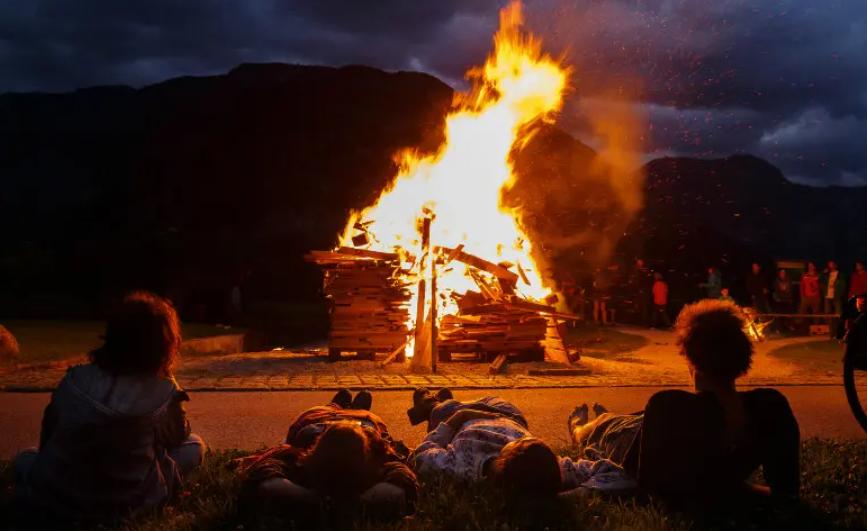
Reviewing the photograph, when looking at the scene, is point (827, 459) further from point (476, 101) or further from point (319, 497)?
point (476, 101)

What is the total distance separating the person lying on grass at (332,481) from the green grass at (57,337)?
8.00m

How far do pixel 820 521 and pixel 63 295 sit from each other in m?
32.1

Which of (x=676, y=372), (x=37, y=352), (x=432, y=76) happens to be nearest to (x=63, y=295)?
(x=37, y=352)

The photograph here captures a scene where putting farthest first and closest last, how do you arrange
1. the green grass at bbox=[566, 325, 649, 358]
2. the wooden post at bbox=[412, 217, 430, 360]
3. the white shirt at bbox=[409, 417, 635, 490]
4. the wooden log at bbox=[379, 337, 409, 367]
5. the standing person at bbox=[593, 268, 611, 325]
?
the standing person at bbox=[593, 268, 611, 325], the green grass at bbox=[566, 325, 649, 358], the wooden log at bbox=[379, 337, 409, 367], the wooden post at bbox=[412, 217, 430, 360], the white shirt at bbox=[409, 417, 635, 490]

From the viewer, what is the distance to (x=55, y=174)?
61.6 m

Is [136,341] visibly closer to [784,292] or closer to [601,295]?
[784,292]

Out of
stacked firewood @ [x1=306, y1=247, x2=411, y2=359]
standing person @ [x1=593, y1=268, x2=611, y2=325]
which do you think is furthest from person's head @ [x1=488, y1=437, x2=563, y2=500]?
standing person @ [x1=593, y1=268, x2=611, y2=325]

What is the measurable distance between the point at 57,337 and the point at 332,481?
1274cm

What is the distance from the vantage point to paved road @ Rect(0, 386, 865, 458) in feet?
22.5

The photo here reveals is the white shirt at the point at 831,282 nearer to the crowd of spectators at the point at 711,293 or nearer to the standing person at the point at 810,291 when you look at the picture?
the crowd of spectators at the point at 711,293

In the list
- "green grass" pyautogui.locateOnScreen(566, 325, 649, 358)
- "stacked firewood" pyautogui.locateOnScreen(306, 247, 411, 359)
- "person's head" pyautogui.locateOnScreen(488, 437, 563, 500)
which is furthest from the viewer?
"green grass" pyautogui.locateOnScreen(566, 325, 649, 358)

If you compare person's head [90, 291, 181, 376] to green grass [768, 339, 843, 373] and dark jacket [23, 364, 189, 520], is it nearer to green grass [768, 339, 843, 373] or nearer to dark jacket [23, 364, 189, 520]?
dark jacket [23, 364, 189, 520]

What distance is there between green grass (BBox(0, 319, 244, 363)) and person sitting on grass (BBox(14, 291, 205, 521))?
7651 millimetres

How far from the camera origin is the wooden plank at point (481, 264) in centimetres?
1322
